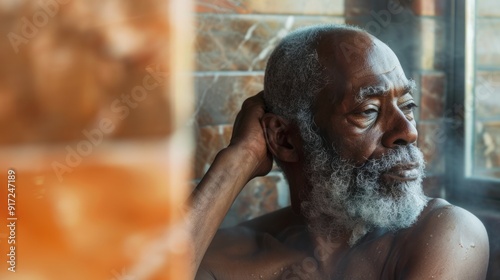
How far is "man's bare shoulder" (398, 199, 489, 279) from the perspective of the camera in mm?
1695

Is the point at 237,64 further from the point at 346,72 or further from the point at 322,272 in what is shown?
the point at 322,272

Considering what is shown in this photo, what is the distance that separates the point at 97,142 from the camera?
11.5 inches

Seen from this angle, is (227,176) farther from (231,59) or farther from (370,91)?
(231,59)

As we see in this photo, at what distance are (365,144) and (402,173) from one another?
0.13 metres

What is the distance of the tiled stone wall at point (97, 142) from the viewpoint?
0.27 meters

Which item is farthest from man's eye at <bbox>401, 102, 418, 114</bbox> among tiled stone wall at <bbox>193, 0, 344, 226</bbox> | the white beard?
tiled stone wall at <bbox>193, 0, 344, 226</bbox>

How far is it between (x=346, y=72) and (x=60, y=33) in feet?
5.63

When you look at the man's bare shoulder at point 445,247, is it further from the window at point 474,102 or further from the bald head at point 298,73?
the window at point 474,102

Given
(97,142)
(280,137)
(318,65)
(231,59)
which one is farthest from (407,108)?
(97,142)

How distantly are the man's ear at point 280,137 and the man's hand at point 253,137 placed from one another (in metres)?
0.02

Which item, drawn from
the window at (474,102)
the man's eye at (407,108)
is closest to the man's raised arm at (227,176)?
the man's eye at (407,108)

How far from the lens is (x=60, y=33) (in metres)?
0.27

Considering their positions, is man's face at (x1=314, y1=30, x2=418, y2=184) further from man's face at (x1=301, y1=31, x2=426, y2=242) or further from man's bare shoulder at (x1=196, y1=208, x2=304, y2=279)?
man's bare shoulder at (x1=196, y1=208, x2=304, y2=279)

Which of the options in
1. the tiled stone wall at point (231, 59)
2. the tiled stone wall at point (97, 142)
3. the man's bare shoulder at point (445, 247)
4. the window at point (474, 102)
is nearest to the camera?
the tiled stone wall at point (97, 142)
